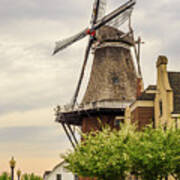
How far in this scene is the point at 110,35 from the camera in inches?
2334

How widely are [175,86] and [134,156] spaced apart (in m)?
11.9

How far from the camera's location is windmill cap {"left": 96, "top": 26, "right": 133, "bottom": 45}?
5925 centimetres

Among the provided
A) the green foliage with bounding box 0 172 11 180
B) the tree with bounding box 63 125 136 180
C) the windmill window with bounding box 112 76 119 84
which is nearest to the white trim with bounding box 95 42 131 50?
the windmill window with bounding box 112 76 119 84

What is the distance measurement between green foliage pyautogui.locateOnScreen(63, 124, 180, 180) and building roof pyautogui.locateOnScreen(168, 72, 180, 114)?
23.6 ft

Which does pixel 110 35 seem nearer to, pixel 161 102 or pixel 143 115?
pixel 143 115

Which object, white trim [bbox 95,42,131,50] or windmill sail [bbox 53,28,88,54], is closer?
white trim [bbox 95,42,131,50]

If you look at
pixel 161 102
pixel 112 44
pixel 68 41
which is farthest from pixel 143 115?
pixel 68 41

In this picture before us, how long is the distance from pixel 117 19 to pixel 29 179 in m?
51.5

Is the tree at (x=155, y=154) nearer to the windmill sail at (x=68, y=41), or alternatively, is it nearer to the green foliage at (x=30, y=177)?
the windmill sail at (x=68, y=41)

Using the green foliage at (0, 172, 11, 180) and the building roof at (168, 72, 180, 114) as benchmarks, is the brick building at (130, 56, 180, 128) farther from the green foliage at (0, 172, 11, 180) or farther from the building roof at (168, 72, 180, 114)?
the green foliage at (0, 172, 11, 180)

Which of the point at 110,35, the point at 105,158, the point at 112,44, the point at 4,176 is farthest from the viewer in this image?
the point at 4,176

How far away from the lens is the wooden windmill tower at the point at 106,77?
55628 millimetres

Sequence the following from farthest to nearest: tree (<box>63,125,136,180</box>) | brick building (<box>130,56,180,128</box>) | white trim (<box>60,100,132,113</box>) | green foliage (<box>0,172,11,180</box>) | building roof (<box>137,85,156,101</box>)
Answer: green foliage (<box>0,172,11,180</box>), white trim (<box>60,100,132,113</box>), building roof (<box>137,85,156,101</box>), brick building (<box>130,56,180,128</box>), tree (<box>63,125,136,180</box>)

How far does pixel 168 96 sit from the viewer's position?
36.8 m
